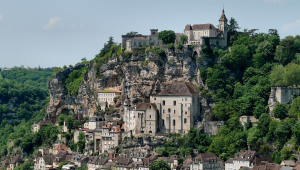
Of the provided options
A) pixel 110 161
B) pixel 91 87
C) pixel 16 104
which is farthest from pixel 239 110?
pixel 16 104

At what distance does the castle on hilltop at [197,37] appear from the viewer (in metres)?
103

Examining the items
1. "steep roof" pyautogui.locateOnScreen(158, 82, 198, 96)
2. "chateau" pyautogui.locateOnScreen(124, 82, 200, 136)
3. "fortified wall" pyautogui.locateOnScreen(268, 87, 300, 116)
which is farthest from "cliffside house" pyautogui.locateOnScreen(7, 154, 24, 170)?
"fortified wall" pyautogui.locateOnScreen(268, 87, 300, 116)

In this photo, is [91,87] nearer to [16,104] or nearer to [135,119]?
[135,119]

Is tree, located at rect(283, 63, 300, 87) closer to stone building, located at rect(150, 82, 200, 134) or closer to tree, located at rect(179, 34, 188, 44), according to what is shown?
stone building, located at rect(150, 82, 200, 134)

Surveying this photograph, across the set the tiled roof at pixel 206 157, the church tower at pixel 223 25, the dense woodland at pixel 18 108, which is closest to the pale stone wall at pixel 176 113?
the tiled roof at pixel 206 157

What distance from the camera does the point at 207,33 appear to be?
103438mm

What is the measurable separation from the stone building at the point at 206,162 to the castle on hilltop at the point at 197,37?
2193 cm

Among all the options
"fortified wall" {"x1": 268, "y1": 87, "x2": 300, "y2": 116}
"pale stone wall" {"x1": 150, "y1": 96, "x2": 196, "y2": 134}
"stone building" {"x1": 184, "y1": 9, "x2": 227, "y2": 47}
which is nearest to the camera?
"fortified wall" {"x1": 268, "y1": 87, "x2": 300, "y2": 116}

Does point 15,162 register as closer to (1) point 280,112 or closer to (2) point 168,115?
(2) point 168,115

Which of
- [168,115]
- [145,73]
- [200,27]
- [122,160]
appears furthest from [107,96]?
[200,27]

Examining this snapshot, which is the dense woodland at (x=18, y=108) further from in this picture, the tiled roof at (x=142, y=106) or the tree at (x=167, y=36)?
the tree at (x=167, y=36)

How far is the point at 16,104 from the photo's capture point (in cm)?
15588

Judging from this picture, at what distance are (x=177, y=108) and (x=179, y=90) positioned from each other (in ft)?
9.06

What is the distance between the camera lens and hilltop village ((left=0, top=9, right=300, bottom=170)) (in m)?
87.5
